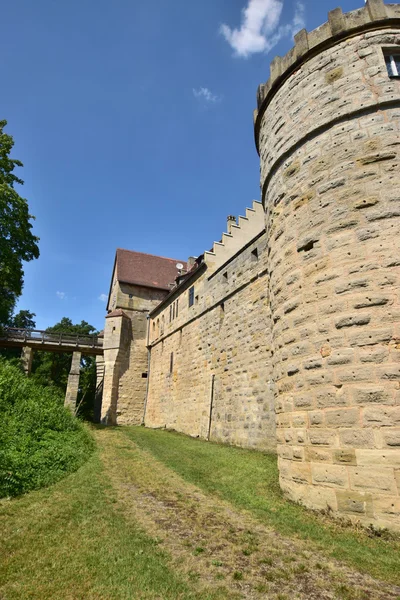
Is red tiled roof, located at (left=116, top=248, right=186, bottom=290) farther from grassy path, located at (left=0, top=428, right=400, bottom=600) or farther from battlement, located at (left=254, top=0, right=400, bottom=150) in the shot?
grassy path, located at (left=0, top=428, right=400, bottom=600)

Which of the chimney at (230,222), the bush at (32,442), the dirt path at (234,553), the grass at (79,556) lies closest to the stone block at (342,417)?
the dirt path at (234,553)

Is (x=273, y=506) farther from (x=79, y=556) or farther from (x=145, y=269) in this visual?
(x=145, y=269)

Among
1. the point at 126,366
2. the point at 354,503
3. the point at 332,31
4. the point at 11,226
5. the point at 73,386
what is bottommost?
the point at 354,503

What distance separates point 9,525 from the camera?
13.7ft

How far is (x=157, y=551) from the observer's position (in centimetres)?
351

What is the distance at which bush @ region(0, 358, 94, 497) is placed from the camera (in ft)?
19.8

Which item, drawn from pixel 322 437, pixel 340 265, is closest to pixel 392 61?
pixel 340 265

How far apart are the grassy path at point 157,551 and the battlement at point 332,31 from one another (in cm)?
775

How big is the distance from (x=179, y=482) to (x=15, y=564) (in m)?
3.77

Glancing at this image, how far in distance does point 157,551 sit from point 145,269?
3110 centimetres

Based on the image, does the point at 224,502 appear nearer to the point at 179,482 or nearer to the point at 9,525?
the point at 179,482

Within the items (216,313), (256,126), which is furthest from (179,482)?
(216,313)

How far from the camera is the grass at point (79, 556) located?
2760 mm

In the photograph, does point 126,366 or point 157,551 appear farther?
point 126,366
